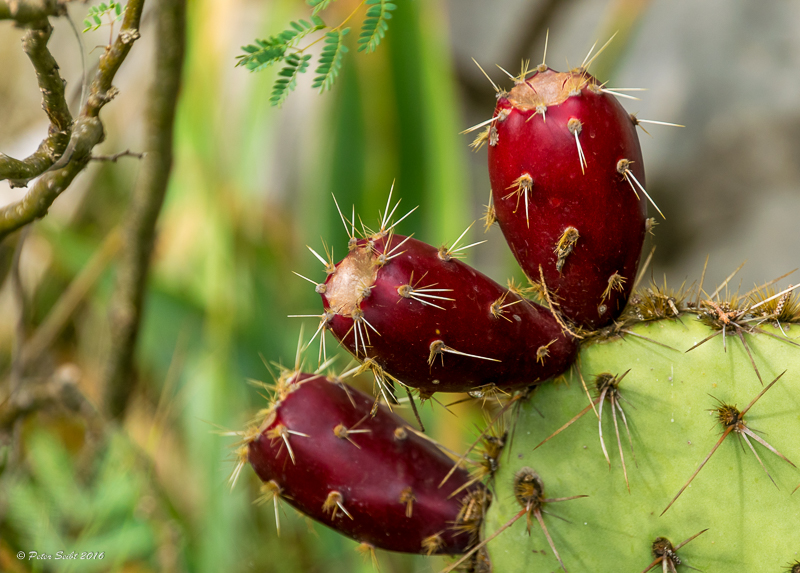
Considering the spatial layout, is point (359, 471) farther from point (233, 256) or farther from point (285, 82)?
point (233, 256)

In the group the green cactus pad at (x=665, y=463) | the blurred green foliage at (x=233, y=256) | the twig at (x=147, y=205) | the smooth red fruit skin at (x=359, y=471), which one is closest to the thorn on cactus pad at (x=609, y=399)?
the green cactus pad at (x=665, y=463)

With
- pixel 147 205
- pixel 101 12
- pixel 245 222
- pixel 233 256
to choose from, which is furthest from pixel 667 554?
pixel 245 222

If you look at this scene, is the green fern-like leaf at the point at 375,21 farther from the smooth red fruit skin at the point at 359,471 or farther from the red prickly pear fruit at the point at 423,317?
the smooth red fruit skin at the point at 359,471

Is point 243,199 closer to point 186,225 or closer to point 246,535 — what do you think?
point 186,225

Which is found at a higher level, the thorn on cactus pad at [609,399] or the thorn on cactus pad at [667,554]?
the thorn on cactus pad at [609,399]

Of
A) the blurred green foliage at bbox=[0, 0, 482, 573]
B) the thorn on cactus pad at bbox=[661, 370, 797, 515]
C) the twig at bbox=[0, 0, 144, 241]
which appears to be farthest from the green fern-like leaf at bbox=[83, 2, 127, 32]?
the blurred green foliage at bbox=[0, 0, 482, 573]

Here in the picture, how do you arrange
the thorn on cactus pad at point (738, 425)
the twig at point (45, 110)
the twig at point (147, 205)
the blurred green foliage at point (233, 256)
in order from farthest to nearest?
the blurred green foliage at point (233, 256) < the twig at point (147, 205) < the thorn on cactus pad at point (738, 425) < the twig at point (45, 110)
